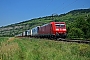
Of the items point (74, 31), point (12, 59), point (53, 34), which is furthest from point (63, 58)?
point (74, 31)

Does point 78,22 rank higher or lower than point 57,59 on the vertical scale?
higher

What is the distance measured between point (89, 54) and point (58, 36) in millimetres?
26437

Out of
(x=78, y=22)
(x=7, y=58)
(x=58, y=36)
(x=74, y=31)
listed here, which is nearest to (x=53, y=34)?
(x=58, y=36)

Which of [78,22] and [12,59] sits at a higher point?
[78,22]

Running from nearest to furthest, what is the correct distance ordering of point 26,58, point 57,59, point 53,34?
point 57,59
point 26,58
point 53,34

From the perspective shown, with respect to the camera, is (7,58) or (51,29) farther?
(51,29)

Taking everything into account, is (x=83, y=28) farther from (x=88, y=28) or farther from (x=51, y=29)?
(x=51, y=29)

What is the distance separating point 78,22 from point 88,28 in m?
9.13

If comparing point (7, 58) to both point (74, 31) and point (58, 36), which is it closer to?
point (58, 36)

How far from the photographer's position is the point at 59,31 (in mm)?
41500

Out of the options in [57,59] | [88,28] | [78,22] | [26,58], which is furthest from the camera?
[78,22]

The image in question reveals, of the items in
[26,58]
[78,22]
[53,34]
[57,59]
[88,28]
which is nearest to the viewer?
[57,59]

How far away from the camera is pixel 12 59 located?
1497cm

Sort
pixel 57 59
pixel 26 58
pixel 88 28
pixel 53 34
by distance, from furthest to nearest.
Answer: pixel 88 28 → pixel 53 34 → pixel 26 58 → pixel 57 59
